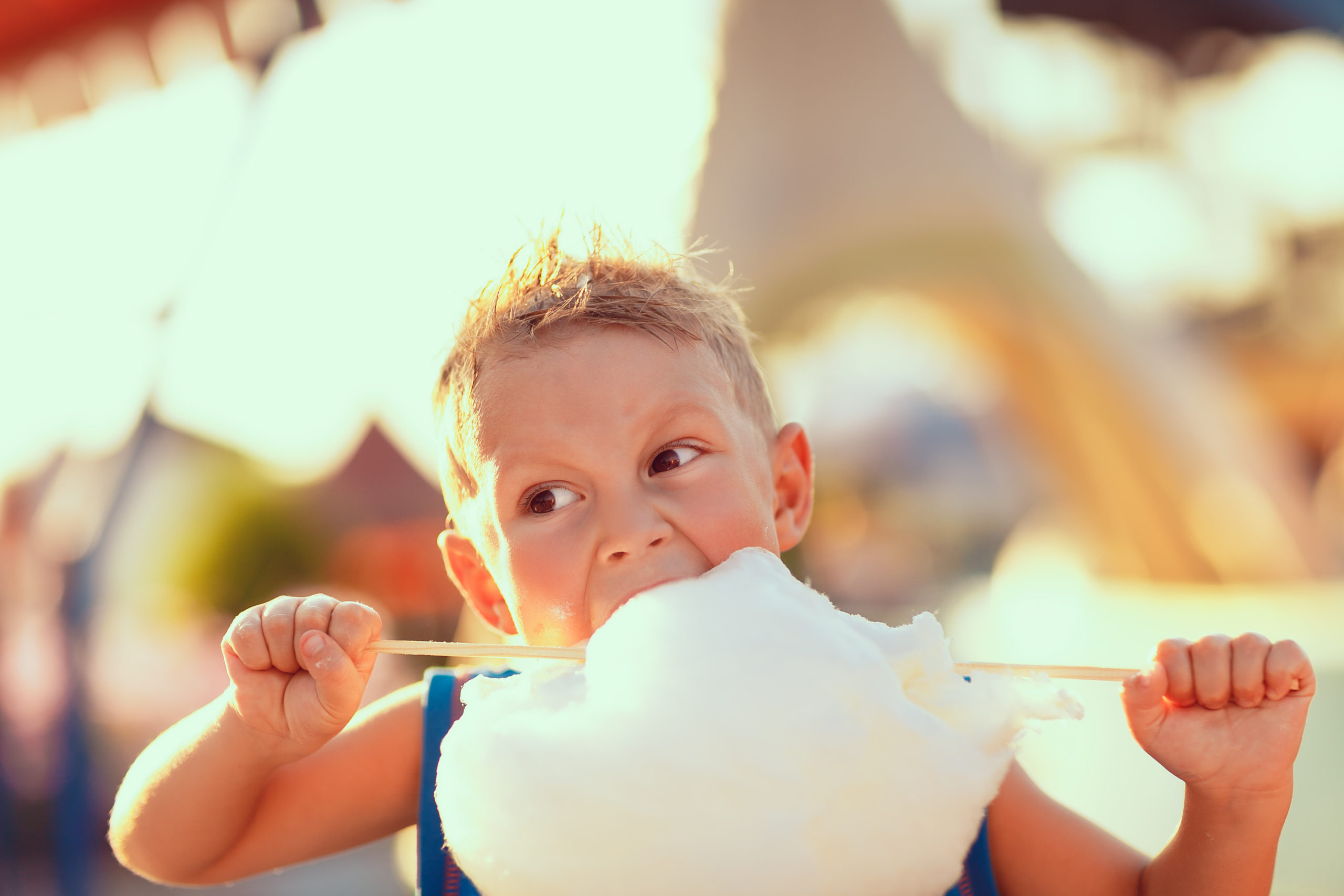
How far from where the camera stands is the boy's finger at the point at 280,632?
1039mm

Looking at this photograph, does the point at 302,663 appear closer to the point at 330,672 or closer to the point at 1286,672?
the point at 330,672

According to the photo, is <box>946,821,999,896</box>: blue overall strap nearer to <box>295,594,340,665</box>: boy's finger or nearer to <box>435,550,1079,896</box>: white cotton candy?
<box>435,550,1079,896</box>: white cotton candy

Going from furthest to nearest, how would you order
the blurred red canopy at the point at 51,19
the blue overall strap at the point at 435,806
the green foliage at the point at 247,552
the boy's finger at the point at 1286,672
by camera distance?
1. the green foliage at the point at 247,552
2. the blurred red canopy at the point at 51,19
3. the blue overall strap at the point at 435,806
4. the boy's finger at the point at 1286,672

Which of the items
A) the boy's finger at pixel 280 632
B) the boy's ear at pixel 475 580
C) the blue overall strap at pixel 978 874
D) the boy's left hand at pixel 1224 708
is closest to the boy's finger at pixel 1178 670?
the boy's left hand at pixel 1224 708

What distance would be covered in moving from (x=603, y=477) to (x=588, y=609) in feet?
0.49

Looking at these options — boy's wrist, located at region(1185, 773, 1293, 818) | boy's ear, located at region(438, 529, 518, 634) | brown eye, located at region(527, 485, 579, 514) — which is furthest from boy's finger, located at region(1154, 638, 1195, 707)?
boy's ear, located at region(438, 529, 518, 634)

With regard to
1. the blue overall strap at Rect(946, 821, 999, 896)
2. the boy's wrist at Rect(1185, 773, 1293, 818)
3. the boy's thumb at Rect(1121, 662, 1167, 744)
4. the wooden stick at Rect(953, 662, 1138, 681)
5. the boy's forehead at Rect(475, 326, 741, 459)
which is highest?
the boy's forehead at Rect(475, 326, 741, 459)

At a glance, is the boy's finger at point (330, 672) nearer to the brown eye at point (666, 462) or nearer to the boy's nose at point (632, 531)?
the boy's nose at point (632, 531)

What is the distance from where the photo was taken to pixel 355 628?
3.34 ft

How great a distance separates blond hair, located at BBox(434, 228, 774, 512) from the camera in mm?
1188

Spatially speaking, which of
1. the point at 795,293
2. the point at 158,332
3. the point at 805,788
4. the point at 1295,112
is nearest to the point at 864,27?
the point at 795,293

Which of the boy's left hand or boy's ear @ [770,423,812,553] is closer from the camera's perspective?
the boy's left hand

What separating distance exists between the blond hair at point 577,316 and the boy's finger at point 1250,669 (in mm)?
606

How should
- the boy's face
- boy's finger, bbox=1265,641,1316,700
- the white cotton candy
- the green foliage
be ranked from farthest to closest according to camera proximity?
1. the green foliage
2. the boy's face
3. boy's finger, bbox=1265,641,1316,700
4. the white cotton candy
